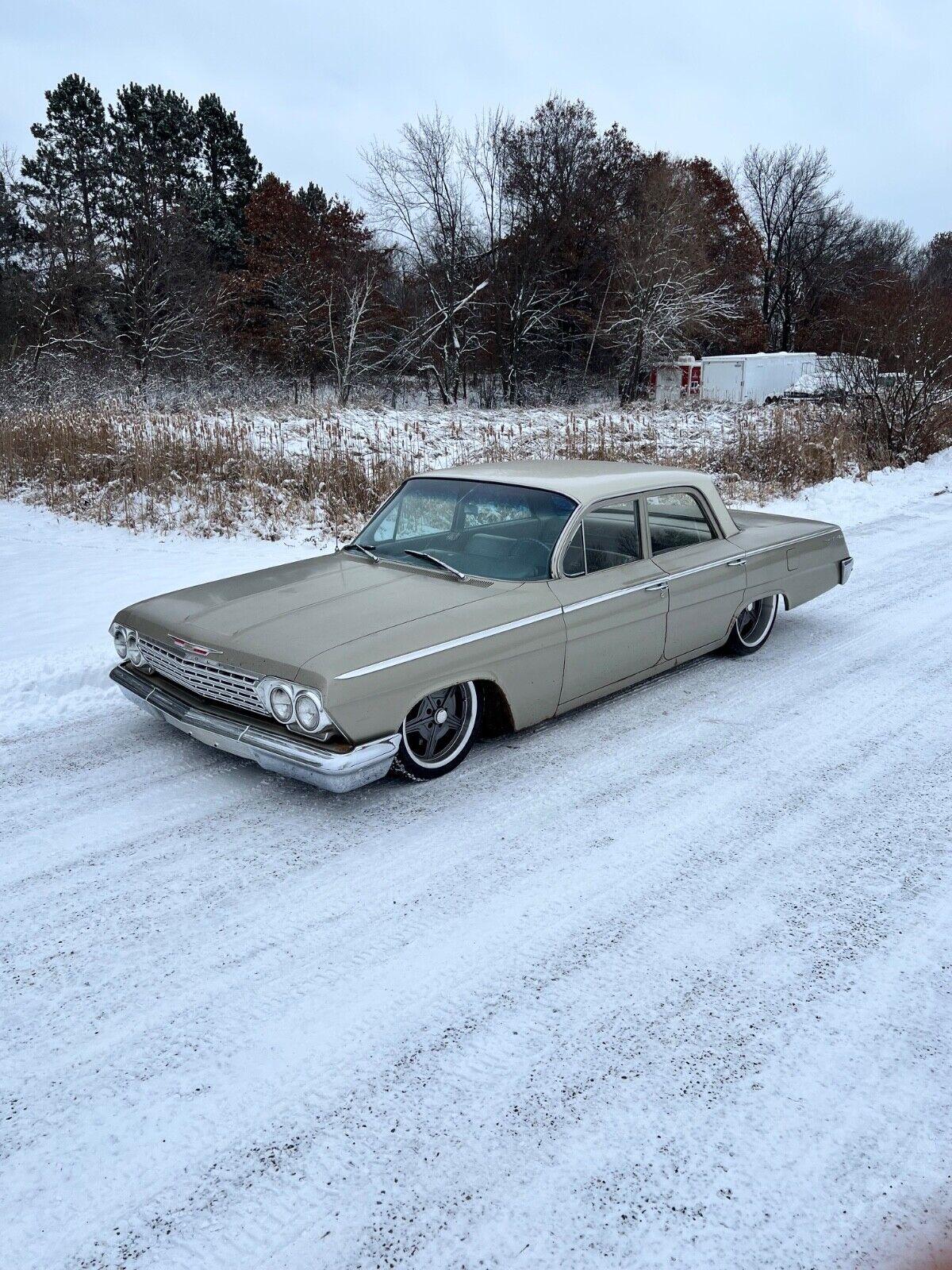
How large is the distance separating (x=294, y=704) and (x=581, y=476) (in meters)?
2.23

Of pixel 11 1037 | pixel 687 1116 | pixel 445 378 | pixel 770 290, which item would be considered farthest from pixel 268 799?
pixel 770 290

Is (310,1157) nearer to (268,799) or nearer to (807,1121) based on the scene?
(807,1121)

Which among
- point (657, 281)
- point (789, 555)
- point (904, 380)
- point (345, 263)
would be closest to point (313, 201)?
point (345, 263)

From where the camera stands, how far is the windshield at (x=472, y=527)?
4.41 m

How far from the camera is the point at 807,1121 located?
2.18 meters

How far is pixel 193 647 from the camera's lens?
382cm

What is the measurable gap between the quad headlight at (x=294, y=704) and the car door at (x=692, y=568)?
7.29 ft

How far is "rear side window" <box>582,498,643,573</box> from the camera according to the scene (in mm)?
4523

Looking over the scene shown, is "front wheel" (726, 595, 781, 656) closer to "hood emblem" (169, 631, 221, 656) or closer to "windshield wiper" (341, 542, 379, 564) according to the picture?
"windshield wiper" (341, 542, 379, 564)

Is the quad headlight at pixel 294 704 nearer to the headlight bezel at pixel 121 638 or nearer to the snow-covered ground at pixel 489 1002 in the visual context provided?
the snow-covered ground at pixel 489 1002

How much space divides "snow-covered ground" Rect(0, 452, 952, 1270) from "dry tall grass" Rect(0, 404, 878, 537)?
224 inches

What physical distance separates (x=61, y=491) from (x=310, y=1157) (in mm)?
10294

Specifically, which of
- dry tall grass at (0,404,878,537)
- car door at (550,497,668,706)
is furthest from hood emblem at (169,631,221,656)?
dry tall grass at (0,404,878,537)

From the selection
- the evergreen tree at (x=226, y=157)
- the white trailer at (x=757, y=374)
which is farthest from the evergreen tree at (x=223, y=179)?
the white trailer at (x=757, y=374)
